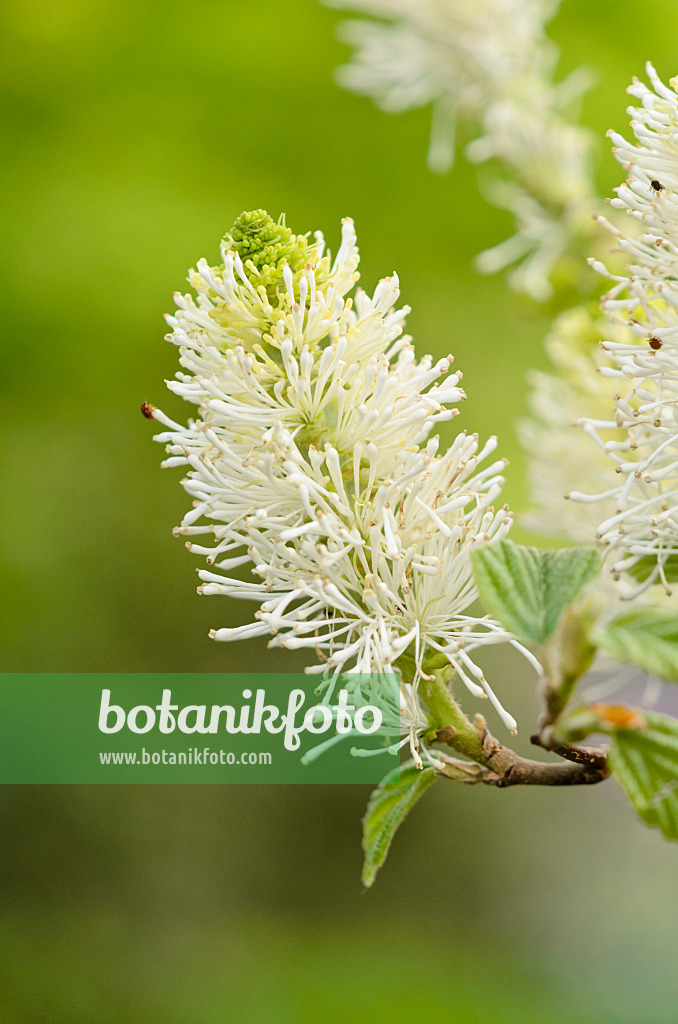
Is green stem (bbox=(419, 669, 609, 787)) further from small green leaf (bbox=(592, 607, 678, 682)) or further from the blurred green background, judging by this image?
the blurred green background

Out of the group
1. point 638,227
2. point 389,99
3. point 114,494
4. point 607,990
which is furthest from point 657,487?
point 607,990

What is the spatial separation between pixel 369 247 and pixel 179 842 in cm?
105

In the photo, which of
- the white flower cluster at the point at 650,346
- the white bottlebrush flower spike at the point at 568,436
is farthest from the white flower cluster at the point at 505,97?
the white flower cluster at the point at 650,346

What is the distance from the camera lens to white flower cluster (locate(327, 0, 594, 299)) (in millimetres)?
695

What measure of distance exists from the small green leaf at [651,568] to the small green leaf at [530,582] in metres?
0.11

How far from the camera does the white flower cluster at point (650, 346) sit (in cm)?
32

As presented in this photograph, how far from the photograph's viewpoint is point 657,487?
38 centimetres

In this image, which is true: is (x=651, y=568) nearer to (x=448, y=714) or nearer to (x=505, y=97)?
(x=448, y=714)

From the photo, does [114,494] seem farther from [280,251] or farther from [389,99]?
[280,251]

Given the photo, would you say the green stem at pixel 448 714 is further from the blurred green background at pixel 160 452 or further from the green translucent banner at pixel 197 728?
the blurred green background at pixel 160 452

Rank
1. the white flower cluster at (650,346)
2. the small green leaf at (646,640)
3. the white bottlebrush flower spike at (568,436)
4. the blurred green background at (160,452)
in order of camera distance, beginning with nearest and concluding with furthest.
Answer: the small green leaf at (646,640), the white flower cluster at (650,346), the white bottlebrush flower spike at (568,436), the blurred green background at (160,452)

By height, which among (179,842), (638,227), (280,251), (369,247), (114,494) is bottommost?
(179,842)

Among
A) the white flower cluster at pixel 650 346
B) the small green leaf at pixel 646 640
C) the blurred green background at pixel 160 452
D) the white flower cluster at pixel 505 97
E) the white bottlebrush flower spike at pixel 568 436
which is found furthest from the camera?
the blurred green background at pixel 160 452

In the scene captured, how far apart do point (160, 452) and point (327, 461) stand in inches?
43.1
